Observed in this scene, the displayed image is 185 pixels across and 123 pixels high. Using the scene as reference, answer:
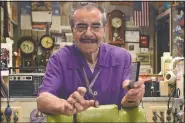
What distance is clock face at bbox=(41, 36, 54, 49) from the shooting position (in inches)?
220

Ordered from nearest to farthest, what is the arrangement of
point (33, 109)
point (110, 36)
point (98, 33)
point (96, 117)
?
point (96, 117), point (98, 33), point (33, 109), point (110, 36)

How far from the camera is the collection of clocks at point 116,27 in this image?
5.67 metres

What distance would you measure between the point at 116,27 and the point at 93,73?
14.0 ft

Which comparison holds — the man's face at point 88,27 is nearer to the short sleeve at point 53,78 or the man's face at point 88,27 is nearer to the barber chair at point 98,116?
the short sleeve at point 53,78

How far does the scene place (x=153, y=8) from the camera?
19.3 feet

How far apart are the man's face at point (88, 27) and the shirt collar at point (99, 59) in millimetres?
93

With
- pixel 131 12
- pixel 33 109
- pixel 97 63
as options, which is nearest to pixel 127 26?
pixel 131 12

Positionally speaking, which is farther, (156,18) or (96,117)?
(156,18)

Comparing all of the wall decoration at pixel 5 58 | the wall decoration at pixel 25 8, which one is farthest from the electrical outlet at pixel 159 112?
the wall decoration at pixel 25 8

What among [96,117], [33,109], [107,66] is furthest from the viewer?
[33,109]

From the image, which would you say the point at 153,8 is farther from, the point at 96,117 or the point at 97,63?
the point at 96,117

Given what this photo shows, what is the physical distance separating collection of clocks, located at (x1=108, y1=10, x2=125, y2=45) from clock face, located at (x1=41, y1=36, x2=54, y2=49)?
3.39ft

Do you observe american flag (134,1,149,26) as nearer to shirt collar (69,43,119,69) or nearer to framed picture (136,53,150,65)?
framed picture (136,53,150,65)

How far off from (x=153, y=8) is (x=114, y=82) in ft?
15.1
